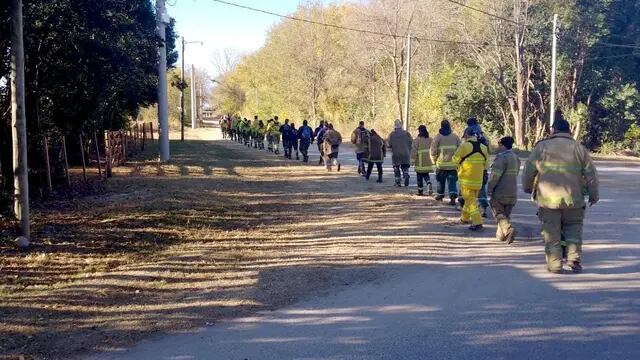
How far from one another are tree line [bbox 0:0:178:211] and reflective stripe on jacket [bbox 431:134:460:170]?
7.70m

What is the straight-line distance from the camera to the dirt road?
17.8 feet

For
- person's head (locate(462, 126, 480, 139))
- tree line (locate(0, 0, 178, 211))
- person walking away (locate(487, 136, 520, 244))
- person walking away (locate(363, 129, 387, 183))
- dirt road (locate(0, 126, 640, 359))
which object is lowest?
dirt road (locate(0, 126, 640, 359))

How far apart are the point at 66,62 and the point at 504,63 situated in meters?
29.0

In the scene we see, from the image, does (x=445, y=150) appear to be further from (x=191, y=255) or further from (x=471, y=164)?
(x=191, y=255)

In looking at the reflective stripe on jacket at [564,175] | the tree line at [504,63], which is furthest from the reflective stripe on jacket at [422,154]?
the tree line at [504,63]

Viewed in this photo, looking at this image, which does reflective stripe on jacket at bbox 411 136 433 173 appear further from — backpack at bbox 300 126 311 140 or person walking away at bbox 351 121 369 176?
backpack at bbox 300 126 311 140

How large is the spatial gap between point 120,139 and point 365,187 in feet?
38.0

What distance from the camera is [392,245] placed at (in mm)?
9508

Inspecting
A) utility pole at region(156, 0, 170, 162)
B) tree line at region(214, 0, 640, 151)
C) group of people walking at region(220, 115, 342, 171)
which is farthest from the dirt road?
tree line at region(214, 0, 640, 151)

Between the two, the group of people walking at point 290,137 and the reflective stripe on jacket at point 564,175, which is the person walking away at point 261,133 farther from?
the reflective stripe on jacket at point 564,175

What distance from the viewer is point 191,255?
9023mm

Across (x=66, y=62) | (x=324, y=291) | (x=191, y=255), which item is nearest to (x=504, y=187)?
(x=324, y=291)

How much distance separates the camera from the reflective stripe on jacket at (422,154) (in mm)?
13977

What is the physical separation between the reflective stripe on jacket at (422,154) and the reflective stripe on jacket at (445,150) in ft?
3.96
